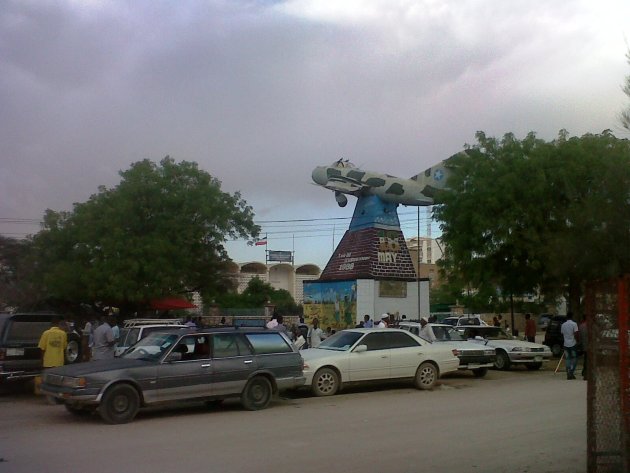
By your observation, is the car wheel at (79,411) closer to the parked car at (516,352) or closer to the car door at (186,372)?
the car door at (186,372)

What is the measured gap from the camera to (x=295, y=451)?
930cm

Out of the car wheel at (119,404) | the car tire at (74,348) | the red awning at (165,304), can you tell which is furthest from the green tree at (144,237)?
the car wheel at (119,404)

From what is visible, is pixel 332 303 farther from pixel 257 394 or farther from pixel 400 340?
pixel 257 394

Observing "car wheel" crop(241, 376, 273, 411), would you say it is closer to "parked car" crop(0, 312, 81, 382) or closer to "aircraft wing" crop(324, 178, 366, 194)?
"parked car" crop(0, 312, 81, 382)

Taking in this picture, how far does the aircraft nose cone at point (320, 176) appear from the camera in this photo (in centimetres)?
4119

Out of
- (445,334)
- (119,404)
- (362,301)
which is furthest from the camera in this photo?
(362,301)

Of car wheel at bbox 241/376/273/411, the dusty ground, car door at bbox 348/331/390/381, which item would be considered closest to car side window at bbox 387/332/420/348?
car door at bbox 348/331/390/381

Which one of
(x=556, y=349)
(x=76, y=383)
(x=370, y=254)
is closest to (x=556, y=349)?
(x=556, y=349)

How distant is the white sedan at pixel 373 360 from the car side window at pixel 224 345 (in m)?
2.32

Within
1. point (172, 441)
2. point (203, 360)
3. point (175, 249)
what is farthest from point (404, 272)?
point (172, 441)

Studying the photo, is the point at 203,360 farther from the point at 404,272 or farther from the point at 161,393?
the point at 404,272

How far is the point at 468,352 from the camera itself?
18922 millimetres

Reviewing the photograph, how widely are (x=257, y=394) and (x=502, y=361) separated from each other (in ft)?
34.6

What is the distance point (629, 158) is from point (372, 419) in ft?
20.6
